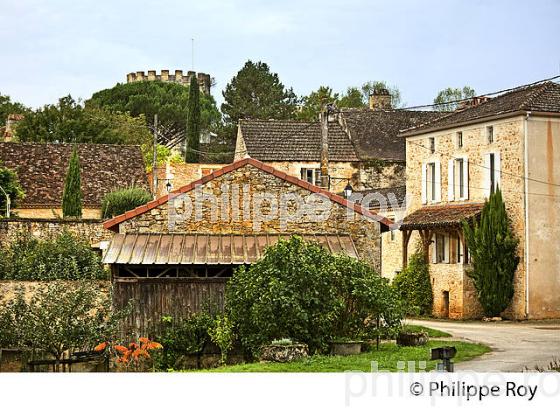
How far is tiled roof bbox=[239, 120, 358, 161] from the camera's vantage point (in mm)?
39656

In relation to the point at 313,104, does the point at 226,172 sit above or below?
below

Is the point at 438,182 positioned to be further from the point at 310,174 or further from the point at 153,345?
the point at 153,345

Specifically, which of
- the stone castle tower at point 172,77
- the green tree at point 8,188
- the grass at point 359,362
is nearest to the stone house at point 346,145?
the green tree at point 8,188

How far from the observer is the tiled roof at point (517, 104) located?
26.7m

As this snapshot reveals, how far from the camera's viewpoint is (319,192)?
20.5 m

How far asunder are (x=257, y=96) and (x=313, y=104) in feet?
23.5

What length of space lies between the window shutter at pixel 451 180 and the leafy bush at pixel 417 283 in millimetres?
1946

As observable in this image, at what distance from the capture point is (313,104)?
39.8 metres

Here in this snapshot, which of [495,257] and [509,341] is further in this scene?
[495,257]

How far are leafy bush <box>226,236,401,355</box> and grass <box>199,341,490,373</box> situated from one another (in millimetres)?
672

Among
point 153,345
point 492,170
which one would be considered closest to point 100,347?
point 153,345
